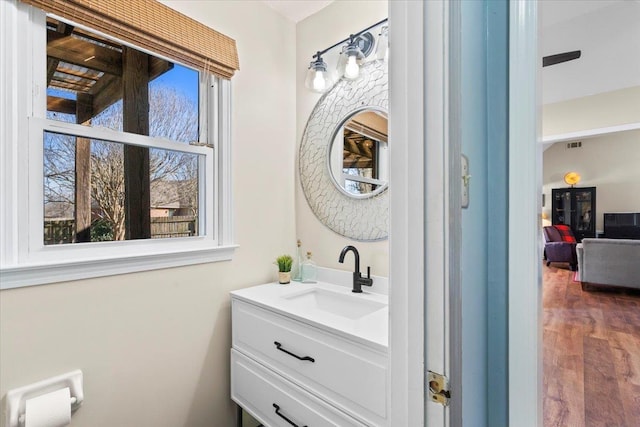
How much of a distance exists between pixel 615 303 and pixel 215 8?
4.37m

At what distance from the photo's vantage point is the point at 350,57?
1.60 meters

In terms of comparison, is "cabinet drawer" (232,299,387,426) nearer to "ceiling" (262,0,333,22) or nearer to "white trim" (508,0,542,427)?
"white trim" (508,0,542,427)

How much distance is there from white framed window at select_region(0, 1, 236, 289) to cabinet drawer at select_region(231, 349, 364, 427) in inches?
23.6

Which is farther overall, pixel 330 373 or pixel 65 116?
pixel 65 116

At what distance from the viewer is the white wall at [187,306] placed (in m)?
1.15

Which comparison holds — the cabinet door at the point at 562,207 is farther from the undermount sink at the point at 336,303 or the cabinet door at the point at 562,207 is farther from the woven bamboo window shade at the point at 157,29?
the woven bamboo window shade at the point at 157,29

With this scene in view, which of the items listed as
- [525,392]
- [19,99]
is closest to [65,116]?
[19,99]

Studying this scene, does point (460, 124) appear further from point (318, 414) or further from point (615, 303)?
point (615, 303)

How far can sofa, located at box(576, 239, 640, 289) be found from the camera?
Result: 10.7 feet

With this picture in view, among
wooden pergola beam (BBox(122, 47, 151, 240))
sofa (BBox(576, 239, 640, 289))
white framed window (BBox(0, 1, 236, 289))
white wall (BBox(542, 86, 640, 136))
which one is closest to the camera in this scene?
white framed window (BBox(0, 1, 236, 289))

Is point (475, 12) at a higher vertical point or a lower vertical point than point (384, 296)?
higher

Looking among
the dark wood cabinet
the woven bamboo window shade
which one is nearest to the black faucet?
the woven bamboo window shade

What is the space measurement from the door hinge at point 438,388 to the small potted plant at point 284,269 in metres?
1.27

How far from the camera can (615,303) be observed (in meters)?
3.11
